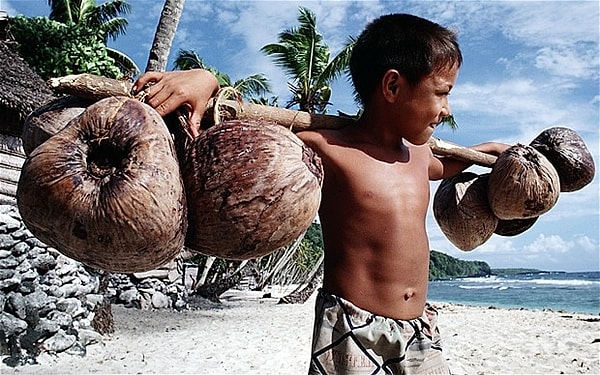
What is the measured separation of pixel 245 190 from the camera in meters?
1.29

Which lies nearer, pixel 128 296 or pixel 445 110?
pixel 445 110

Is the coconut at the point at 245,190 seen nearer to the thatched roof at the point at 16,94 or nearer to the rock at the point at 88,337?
the thatched roof at the point at 16,94

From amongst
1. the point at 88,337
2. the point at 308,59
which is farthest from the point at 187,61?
the point at 88,337

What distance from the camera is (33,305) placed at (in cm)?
840

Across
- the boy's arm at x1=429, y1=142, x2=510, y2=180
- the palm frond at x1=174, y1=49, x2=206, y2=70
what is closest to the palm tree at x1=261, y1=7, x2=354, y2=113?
the palm frond at x1=174, y1=49, x2=206, y2=70

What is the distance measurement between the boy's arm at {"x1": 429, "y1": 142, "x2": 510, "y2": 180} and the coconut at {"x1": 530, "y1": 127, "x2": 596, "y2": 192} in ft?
0.50

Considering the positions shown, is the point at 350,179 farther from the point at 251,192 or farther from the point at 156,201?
the point at 156,201

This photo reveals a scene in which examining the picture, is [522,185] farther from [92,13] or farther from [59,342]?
[92,13]

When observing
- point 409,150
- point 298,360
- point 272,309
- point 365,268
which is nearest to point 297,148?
point 365,268

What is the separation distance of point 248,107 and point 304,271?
23.3 m

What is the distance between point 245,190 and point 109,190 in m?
0.27

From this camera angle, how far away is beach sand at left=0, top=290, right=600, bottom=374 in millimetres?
8148

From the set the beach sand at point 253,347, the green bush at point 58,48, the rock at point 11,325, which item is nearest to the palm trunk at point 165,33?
the beach sand at point 253,347

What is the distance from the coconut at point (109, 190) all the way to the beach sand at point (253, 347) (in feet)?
23.2
